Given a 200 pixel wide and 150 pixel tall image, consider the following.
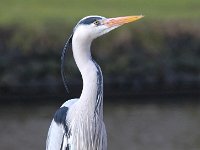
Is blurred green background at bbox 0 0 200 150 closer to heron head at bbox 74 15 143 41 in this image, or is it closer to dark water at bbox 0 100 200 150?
dark water at bbox 0 100 200 150

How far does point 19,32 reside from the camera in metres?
17.0

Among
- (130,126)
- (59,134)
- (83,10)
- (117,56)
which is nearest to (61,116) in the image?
(59,134)

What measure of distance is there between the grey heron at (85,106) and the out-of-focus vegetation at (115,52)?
1182 centimetres

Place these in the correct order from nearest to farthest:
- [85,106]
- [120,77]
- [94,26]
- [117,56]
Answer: [94,26], [85,106], [120,77], [117,56]

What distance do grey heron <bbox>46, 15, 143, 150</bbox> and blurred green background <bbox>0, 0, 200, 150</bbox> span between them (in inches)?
362

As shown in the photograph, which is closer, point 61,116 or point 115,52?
point 61,116

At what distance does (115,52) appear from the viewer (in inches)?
654

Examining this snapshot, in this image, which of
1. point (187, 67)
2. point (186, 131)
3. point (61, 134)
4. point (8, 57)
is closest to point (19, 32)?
point (8, 57)

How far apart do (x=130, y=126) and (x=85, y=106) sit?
10.2 meters

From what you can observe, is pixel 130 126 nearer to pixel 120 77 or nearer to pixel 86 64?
pixel 120 77

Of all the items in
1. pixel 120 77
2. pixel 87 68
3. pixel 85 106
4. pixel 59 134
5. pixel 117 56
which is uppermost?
pixel 87 68

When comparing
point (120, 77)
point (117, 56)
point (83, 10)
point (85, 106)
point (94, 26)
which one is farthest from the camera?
point (83, 10)

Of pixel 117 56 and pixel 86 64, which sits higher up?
pixel 86 64

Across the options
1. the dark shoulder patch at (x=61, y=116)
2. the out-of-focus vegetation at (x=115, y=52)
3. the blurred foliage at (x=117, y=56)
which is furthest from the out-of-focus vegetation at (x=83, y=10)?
the dark shoulder patch at (x=61, y=116)
